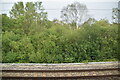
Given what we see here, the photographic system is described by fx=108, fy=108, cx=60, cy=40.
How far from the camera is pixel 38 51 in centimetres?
377

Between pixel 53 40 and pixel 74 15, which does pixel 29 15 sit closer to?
pixel 53 40

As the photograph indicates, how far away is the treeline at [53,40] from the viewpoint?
3.77 metres

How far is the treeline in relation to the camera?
148 inches

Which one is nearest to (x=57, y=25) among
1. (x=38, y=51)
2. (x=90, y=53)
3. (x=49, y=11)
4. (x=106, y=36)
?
(x=49, y=11)

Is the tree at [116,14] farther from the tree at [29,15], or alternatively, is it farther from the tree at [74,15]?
the tree at [29,15]

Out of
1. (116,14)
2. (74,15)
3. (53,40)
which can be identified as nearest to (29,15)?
(53,40)

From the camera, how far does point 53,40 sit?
3949 millimetres

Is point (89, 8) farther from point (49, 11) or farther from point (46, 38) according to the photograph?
point (46, 38)

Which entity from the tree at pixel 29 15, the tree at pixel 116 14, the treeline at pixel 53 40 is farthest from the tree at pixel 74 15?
the tree at pixel 116 14

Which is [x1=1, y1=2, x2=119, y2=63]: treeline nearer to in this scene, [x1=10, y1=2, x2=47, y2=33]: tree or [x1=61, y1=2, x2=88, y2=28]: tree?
[x1=10, y1=2, x2=47, y2=33]: tree

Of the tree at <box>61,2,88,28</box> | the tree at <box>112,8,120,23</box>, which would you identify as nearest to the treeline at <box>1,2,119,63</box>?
the tree at <box>61,2,88,28</box>

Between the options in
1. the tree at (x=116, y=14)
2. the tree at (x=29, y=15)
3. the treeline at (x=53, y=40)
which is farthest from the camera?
the tree at (x=29, y=15)

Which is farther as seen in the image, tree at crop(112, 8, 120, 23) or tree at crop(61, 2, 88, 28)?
tree at crop(61, 2, 88, 28)

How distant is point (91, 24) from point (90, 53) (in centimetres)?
105
